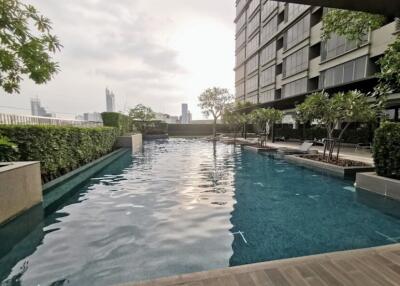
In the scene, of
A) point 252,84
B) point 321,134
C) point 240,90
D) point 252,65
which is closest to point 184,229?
point 321,134

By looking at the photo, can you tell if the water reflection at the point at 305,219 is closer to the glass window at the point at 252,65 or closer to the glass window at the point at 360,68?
the glass window at the point at 360,68

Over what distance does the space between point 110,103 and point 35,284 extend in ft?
474

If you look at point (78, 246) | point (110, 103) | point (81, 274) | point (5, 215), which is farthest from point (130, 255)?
point (110, 103)

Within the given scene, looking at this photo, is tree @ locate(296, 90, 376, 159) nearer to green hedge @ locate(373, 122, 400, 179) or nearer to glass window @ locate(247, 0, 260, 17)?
green hedge @ locate(373, 122, 400, 179)

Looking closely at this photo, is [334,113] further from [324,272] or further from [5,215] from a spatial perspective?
[5,215]

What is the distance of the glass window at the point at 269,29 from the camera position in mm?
35138

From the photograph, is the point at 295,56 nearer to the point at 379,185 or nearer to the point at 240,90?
the point at 240,90

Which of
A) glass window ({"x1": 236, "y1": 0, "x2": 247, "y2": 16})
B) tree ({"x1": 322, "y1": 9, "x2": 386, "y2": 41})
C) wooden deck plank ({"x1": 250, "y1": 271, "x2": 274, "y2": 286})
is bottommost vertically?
wooden deck plank ({"x1": 250, "y1": 271, "x2": 274, "y2": 286})

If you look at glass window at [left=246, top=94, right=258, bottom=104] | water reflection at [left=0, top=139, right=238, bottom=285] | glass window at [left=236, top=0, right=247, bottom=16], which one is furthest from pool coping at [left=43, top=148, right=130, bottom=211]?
glass window at [left=236, top=0, right=247, bottom=16]

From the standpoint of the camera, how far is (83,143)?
1070 centimetres

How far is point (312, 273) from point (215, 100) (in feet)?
123

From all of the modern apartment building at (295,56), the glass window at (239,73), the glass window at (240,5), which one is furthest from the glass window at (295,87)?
the glass window at (240,5)

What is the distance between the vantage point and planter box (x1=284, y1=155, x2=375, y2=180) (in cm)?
899

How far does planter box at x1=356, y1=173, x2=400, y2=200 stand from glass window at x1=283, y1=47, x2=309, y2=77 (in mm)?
23270
